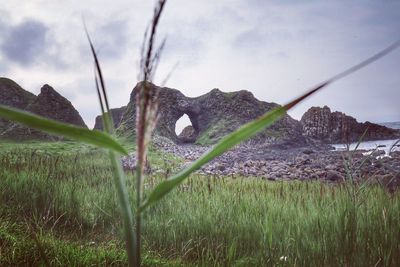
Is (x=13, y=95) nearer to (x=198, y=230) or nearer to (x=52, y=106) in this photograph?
(x=52, y=106)

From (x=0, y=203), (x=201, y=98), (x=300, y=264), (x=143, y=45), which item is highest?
(x=201, y=98)

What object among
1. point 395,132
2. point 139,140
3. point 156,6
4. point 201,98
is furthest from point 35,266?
point 395,132

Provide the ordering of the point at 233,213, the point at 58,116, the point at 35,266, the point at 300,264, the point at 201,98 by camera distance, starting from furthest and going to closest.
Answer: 1. the point at 201,98
2. the point at 58,116
3. the point at 233,213
4. the point at 300,264
5. the point at 35,266

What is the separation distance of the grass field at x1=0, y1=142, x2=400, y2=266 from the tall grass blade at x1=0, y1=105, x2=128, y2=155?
34.6 inches

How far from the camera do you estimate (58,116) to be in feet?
98.2

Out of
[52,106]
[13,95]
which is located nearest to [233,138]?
[52,106]

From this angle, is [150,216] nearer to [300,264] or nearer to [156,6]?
[300,264]

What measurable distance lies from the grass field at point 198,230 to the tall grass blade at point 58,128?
0.88 metres

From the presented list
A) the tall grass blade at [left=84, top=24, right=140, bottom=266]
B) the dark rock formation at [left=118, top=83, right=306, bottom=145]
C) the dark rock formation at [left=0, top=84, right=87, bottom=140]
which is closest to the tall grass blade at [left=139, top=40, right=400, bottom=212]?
the tall grass blade at [left=84, top=24, right=140, bottom=266]

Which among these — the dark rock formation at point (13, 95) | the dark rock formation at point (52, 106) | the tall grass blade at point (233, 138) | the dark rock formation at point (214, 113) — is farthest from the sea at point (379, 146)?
the dark rock formation at point (13, 95)

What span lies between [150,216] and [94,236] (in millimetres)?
628

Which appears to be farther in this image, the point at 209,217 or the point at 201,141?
the point at 201,141

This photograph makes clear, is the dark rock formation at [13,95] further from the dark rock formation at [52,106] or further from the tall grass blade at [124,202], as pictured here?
the tall grass blade at [124,202]

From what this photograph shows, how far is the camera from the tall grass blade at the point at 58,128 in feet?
2.75
